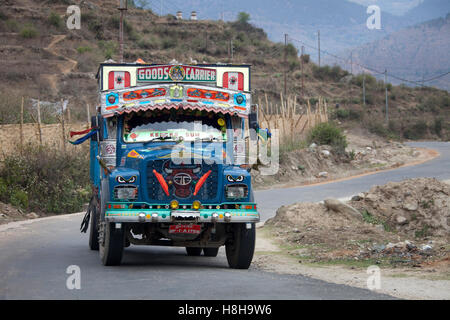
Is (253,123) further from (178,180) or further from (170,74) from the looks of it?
(178,180)

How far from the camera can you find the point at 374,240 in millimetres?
15773

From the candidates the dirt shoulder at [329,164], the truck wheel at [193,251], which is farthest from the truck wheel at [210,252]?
the dirt shoulder at [329,164]

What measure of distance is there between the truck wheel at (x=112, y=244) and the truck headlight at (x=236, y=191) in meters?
1.77

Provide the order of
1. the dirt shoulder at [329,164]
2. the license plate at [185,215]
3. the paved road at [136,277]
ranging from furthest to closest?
the dirt shoulder at [329,164], the license plate at [185,215], the paved road at [136,277]

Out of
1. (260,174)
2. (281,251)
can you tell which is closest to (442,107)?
(260,174)

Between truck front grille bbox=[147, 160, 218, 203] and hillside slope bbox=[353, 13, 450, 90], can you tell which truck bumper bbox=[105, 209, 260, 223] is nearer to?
truck front grille bbox=[147, 160, 218, 203]

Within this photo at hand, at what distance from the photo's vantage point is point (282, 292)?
945 cm

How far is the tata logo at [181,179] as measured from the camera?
11.7 meters

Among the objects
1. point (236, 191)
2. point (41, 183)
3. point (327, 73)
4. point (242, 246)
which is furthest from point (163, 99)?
point (327, 73)

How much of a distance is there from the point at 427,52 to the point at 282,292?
19362 centimetres

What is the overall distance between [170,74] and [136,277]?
3.71 m

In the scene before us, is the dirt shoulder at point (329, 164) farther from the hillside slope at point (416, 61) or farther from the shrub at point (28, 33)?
the hillside slope at point (416, 61)

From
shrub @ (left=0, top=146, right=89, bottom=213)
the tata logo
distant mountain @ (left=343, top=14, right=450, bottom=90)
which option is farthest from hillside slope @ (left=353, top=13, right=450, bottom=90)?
the tata logo
